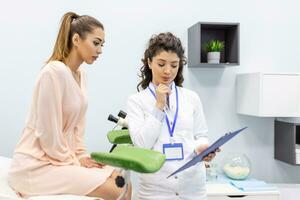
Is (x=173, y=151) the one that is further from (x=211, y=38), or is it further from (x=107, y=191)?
(x=211, y=38)

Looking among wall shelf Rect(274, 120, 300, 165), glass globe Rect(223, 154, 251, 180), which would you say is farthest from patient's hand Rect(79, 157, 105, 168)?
wall shelf Rect(274, 120, 300, 165)

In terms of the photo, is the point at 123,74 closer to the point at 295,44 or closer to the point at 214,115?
the point at 214,115

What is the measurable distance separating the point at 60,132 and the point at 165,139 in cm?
48

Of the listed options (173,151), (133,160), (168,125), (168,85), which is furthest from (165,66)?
(133,160)

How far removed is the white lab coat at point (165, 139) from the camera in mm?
1697

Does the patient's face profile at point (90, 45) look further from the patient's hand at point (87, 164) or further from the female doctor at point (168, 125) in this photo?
the patient's hand at point (87, 164)

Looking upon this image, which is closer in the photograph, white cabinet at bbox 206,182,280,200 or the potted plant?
white cabinet at bbox 206,182,280,200

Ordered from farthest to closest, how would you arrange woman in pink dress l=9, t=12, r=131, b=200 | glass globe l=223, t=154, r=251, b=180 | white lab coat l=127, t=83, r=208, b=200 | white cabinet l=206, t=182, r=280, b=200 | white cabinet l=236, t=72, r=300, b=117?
1. glass globe l=223, t=154, r=251, b=180
2. white cabinet l=236, t=72, r=300, b=117
3. white cabinet l=206, t=182, r=280, b=200
4. white lab coat l=127, t=83, r=208, b=200
5. woman in pink dress l=9, t=12, r=131, b=200

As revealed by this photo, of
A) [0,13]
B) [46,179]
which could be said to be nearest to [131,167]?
[46,179]

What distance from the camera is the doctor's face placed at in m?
1.79

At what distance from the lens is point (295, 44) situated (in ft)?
9.90

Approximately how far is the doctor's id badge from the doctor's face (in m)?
0.31

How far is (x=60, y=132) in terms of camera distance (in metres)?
1.60

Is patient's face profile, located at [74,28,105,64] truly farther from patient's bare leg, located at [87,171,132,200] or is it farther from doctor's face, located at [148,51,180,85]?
patient's bare leg, located at [87,171,132,200]
